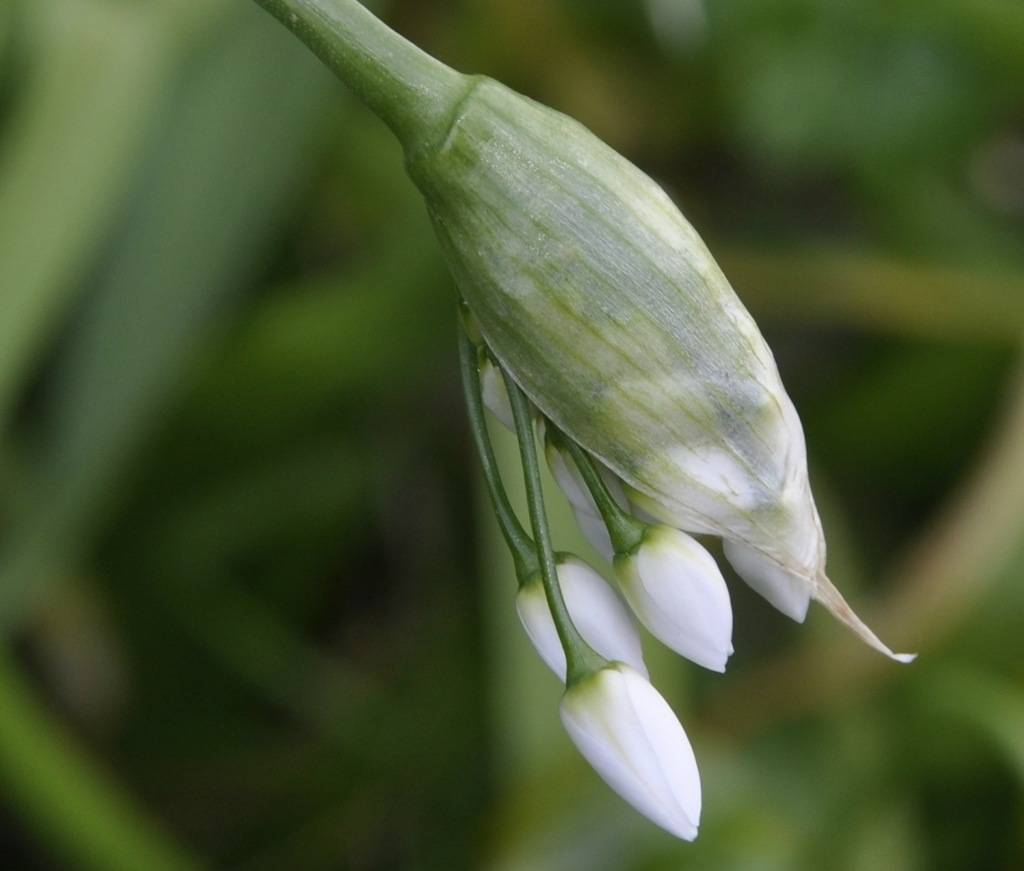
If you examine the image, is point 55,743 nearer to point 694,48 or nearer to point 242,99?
point 242,99

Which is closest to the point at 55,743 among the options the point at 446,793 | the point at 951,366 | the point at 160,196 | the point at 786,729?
the point at 446,793

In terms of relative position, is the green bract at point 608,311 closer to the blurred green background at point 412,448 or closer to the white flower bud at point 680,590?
the white flower bud at point 680,590

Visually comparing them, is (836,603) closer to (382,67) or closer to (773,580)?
(773,580)

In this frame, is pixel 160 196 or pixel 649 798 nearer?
pixel 649 798

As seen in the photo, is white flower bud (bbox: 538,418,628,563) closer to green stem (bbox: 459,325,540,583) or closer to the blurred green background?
green stem (bbox: 459,325,540,583)

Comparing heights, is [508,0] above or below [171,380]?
above

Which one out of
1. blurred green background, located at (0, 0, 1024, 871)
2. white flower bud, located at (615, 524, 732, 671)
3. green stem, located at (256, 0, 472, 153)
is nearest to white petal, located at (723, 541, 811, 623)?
white flower bud, located at (615, 524, 732, 671)
